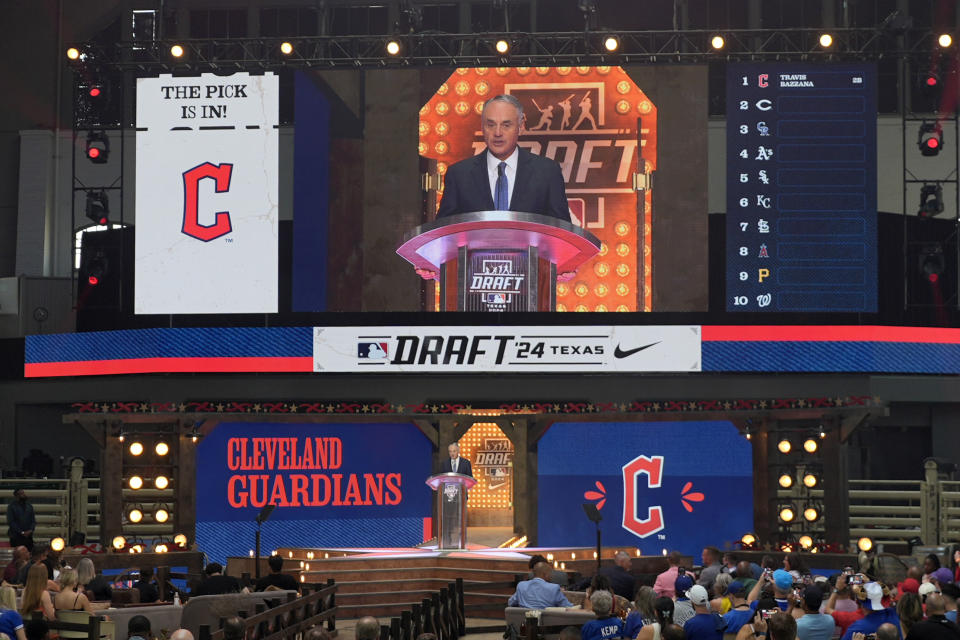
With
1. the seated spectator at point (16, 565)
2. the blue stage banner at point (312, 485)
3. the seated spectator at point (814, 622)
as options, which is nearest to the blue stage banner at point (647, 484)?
the blue stage banner at point (312, 485)

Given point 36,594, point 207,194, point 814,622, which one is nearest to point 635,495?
point 207,194

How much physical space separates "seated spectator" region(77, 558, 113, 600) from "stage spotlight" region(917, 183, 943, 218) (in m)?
17.5

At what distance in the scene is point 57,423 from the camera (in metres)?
32.2

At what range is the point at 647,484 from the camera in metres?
24.2

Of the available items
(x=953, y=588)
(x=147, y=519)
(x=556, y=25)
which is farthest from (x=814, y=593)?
(x=556, y=25)

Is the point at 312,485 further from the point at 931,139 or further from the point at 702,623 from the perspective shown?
the point at 702,623

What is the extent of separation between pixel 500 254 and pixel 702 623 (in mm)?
13521

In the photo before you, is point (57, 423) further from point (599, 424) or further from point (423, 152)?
point (599, 424)

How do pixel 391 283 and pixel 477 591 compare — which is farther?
pixel 391 283

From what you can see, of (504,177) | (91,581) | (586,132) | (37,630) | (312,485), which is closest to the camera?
(37,630)

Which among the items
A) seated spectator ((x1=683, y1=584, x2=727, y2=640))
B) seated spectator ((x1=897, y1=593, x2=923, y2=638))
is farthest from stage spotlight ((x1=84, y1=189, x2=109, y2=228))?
seated spectator ((x1=897, y1=593, x2=923, y2=638))

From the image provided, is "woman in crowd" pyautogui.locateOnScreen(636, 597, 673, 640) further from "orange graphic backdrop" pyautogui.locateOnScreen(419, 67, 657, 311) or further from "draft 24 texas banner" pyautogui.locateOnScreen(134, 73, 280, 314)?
"orange graphic backdrop" pyautogui.locateOnScreen(419, 67, 657, 311)

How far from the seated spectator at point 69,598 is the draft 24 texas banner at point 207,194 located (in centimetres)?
1261

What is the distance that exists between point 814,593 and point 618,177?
16.8 m
